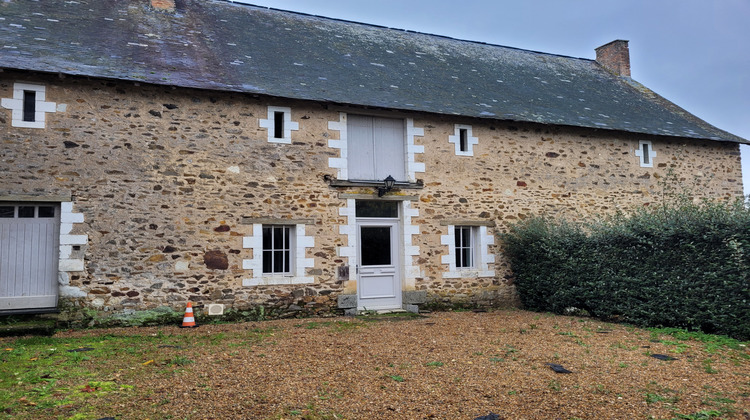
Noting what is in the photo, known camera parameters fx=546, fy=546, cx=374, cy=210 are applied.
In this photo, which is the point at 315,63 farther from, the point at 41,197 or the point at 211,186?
the point at 41,197

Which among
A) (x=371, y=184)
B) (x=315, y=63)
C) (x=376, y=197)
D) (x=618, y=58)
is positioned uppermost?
(x=618, y=58)

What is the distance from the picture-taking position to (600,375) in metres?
5.21

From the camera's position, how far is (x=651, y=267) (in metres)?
8.09

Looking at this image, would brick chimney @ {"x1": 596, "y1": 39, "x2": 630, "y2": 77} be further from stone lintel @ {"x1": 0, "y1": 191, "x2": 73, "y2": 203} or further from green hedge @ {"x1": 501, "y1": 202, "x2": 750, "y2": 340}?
stone lintel @ {"x1": 0, "y1": 191, "x2": 73, "y2": 203}

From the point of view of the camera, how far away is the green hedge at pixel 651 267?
7.02 meters

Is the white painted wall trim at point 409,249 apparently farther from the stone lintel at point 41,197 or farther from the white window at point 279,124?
the stone lintel at point 41,197

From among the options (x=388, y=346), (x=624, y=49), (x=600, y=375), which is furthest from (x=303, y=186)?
(x=624, y=49)

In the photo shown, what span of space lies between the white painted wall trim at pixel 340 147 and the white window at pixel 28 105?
424 cm

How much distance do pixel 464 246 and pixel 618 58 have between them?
9.07m

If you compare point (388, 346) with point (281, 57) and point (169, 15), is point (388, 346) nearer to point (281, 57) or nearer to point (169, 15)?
point (281, 57)

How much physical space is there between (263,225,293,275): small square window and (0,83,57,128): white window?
361 cm

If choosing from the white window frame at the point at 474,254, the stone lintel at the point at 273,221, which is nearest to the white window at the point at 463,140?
the white window frame at the point at 474,254

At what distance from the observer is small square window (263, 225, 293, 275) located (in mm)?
9078

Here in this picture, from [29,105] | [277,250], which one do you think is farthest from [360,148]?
[29,105]
